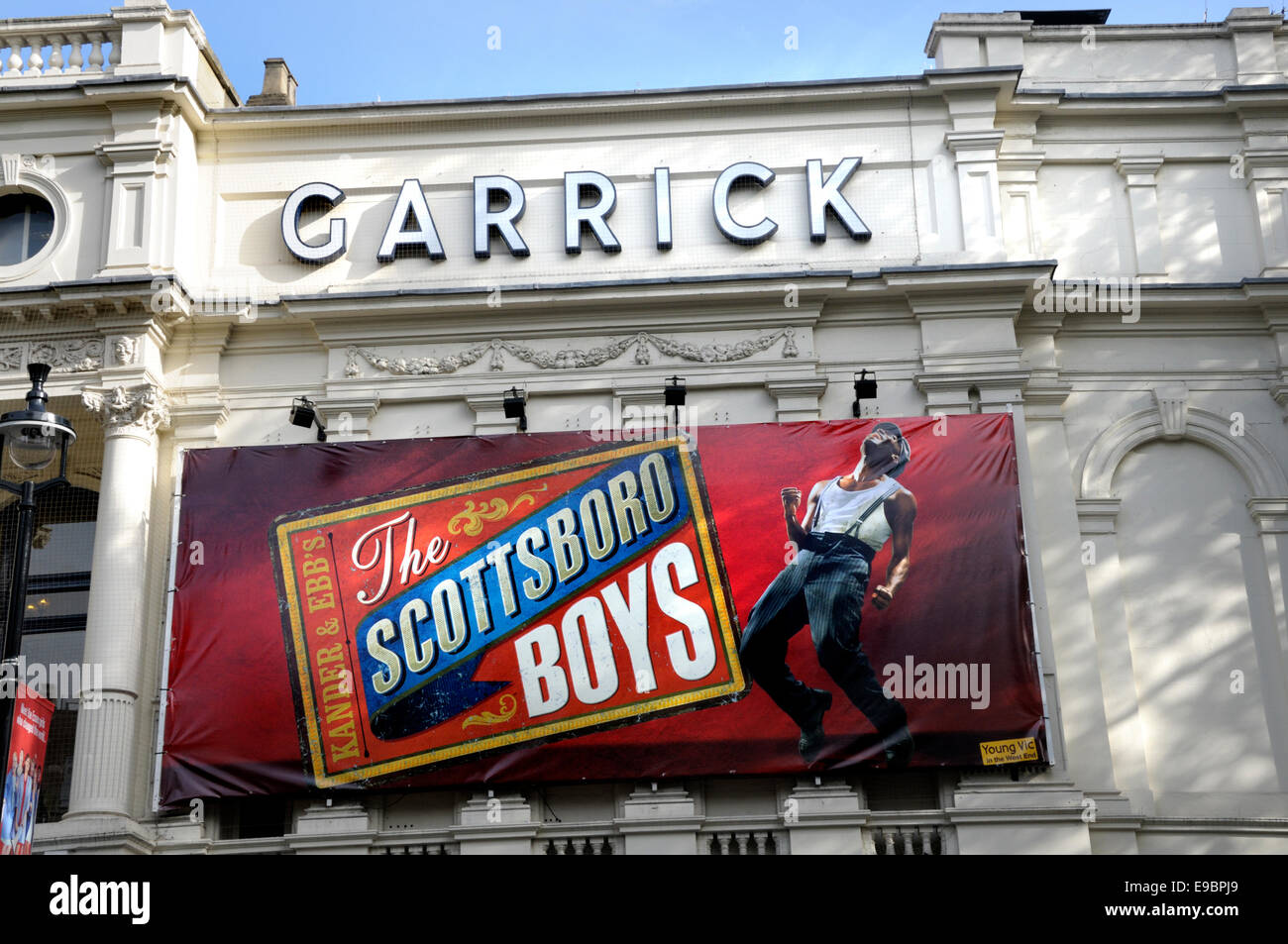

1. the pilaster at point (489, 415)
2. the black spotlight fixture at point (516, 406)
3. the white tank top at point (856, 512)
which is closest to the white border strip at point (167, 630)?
the pilaster at point (489, 415)

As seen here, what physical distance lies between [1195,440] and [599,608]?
25.1 feet

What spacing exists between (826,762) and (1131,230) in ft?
27.2

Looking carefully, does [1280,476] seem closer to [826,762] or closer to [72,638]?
[826,762]

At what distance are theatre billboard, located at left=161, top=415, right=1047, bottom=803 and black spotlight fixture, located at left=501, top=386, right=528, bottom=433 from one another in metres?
0.36

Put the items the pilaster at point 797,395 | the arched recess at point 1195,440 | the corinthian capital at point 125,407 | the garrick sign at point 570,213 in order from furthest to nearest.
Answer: the garrick sign at point 570,213 < the pilaster at point 797,395 < the arched recess at point 1195,440 < the corinthian capital at point 125,407

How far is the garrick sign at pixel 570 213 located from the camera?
20438 mm

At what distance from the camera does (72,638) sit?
19984 millimetres

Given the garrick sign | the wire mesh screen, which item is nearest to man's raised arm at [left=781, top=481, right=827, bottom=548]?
the garrick sign

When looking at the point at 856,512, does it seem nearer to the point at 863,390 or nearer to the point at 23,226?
the point at 863,390

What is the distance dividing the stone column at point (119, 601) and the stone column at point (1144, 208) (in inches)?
491

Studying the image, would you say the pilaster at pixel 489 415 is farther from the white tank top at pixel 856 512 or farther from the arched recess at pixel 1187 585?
the arched recess at pixel 1187 585

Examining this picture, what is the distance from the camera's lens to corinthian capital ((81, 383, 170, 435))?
63.4 ft
